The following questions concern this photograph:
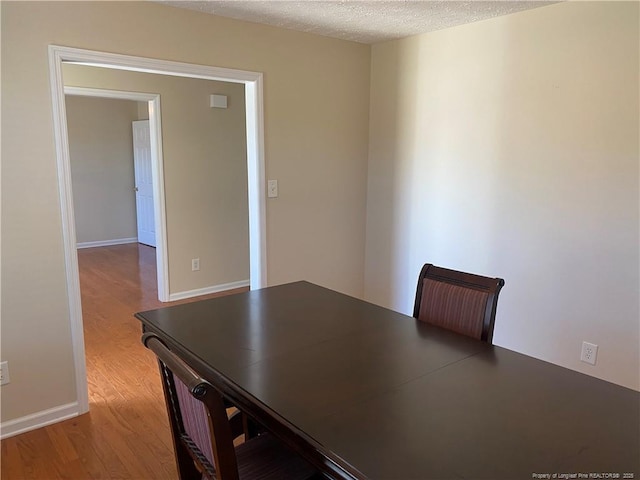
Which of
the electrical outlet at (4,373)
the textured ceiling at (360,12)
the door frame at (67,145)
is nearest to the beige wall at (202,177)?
the door frame at (67,145)

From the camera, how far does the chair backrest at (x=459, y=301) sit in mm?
1815

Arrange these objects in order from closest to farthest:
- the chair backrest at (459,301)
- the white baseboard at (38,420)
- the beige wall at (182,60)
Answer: the chair backrest at (459,301) < the beige wall at (182,60) < the white baseboard at (38,420)

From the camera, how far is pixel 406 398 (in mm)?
1280

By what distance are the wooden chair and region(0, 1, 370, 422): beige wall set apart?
141 cm

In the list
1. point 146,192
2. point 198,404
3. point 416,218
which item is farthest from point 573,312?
point 146,192

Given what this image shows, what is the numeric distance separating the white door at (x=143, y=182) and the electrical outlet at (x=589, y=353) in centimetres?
597

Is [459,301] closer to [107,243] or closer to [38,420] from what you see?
[38,420]

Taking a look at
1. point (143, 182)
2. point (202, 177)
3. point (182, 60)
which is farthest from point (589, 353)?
point (143, 182)

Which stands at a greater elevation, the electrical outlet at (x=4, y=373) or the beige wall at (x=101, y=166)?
the beige wall at (x=101, y=166)

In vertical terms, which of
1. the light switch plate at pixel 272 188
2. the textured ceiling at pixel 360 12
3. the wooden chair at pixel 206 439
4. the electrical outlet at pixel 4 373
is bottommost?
the electrical outlet at pixel 4 373

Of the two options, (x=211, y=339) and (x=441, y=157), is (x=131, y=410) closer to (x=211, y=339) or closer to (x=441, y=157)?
(x=211, y=339)

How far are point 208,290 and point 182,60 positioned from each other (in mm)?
2572

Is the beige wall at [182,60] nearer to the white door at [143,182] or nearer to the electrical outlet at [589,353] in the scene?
the electrical outlet at [589,353]

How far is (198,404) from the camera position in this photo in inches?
43.4
